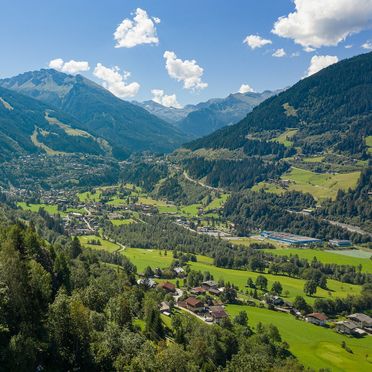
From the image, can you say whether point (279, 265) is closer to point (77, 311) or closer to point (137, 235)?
point (137, 235)

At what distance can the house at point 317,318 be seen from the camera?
4277 inches

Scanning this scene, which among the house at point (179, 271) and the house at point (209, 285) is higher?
the house at point (209, 285)

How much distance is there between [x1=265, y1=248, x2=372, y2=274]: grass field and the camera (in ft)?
545

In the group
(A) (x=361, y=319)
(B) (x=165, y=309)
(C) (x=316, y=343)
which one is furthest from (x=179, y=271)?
(A) (x=361, y=319)

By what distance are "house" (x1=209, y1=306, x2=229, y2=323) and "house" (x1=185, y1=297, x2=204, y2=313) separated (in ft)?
8.80

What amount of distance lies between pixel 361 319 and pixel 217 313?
130ft

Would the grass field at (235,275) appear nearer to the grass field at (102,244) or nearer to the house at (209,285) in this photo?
the grass field at (102,244)

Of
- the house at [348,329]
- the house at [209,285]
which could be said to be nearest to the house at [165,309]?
the house at [209,285]

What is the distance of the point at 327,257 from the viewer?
572 ft

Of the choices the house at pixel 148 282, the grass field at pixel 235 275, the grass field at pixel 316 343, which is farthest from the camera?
the grass field at pixel 235 275

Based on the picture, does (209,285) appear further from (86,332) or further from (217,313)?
→ (86,332)

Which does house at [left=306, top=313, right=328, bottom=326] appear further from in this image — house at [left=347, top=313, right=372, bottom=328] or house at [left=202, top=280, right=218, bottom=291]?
house at [left=202, top=280, right=218, bottom=291]

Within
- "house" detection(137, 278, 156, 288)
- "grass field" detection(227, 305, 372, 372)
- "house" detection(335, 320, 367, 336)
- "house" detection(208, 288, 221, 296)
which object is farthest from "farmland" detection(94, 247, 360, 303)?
"house" detection(137, 278, 156, 288)

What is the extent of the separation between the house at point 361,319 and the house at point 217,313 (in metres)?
36.0
